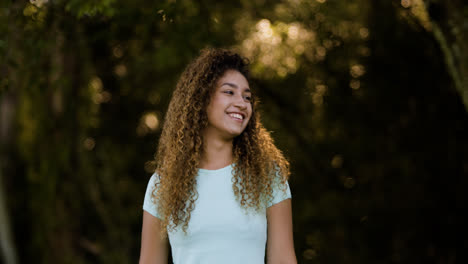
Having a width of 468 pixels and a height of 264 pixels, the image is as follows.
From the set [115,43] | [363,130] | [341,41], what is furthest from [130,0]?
[363,130]

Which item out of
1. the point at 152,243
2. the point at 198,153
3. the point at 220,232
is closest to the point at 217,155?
the point at 198,153

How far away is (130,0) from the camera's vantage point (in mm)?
4551

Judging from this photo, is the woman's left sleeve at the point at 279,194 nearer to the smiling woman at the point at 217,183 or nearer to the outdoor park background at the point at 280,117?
the smiling woman at the point at 217,183

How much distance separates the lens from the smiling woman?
2.01 meters

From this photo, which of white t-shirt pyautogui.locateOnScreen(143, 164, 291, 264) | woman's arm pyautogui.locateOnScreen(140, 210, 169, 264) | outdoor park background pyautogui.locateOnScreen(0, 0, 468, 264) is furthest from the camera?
outdoor park background pyautogui.locateOnScreen(0, 0, 468, 264)

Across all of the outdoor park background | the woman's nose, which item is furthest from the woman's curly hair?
the outdoor park background

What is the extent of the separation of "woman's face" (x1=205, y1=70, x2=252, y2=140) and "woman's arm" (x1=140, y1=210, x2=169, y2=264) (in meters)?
0.44

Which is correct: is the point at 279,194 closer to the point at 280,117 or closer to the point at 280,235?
the point at 280,235

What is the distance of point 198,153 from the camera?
2.20 metres

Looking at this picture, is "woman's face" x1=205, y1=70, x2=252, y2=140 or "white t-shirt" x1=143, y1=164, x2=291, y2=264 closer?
"white t-shirt" x1=143, y1=164, x2=291, y2=264

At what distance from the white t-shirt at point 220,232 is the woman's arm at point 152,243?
0.22 ft

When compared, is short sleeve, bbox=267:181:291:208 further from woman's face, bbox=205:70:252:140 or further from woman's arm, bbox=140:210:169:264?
woman's arm, bbox=140:210:169:264

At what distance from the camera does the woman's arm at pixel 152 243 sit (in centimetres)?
211

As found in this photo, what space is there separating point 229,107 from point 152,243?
0.64m
